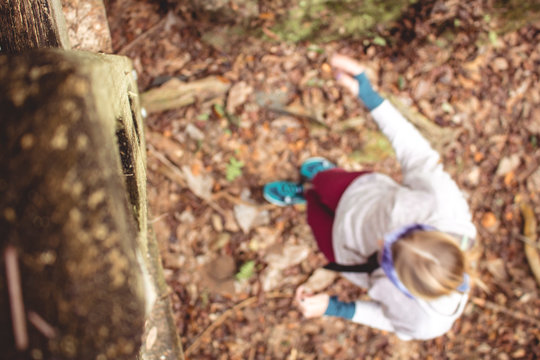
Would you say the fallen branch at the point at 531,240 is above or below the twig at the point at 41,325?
below

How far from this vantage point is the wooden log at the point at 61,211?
0.60 metres

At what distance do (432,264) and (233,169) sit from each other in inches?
97.4

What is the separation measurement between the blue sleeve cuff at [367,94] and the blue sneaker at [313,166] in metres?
1.14

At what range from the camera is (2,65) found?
0.64 meters

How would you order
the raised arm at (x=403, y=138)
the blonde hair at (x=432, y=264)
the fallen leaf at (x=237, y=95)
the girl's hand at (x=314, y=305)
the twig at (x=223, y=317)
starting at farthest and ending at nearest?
the fallen leaf at (x=237, y=95) → the twig at (x=223, y=317) → the girl's hand at (x=314, y=305) → the raised arm at (x=403, y=138) → the blonde hair at (x=432, y=264)

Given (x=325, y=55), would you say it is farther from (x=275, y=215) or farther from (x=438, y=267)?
(x=438, y=267)

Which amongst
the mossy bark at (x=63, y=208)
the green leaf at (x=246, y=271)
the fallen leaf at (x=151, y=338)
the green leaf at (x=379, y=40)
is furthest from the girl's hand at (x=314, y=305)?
the green leaf at (x=379, y=40)

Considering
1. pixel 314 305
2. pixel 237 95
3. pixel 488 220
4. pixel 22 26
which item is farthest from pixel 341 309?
pixel 22 26

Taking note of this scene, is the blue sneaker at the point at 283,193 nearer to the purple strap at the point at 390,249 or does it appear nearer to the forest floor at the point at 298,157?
the forest floor at the point at 298,157

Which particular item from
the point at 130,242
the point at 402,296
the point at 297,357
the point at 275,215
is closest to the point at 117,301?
the point at 130,242

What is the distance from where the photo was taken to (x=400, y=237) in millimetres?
2504

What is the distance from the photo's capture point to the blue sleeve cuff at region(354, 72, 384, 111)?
3.07 m

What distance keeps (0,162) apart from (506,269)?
553 cm

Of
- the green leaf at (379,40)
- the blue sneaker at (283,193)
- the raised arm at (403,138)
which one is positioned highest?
the green leaf at (379,40)
